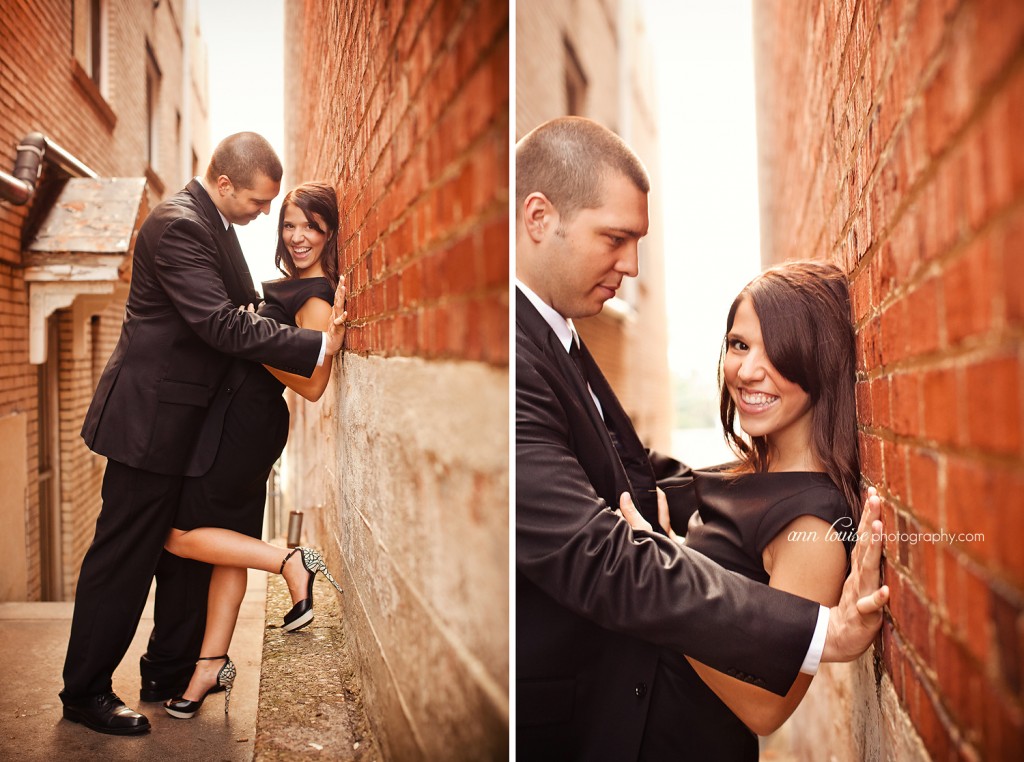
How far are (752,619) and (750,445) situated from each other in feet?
1.84

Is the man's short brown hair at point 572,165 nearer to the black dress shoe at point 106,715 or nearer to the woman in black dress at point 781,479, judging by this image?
the woman in black dress at point 781,479

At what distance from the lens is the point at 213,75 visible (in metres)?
1.81

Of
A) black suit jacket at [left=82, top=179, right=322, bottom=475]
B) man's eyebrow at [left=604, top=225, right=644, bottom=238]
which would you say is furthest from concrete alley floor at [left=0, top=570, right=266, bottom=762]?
man's eyebrow at [left=604, top=225, right=644, bottom=238]

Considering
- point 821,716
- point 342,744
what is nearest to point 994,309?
point 342,744

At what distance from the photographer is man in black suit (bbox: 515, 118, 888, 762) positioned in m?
1.31

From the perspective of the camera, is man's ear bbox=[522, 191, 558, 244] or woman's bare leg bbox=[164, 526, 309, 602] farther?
woman's bare leg bbox=[164, 526, 309, 602]

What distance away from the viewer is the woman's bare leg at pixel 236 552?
179 centimetres

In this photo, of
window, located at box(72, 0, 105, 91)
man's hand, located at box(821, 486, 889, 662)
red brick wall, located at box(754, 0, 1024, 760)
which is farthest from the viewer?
window, located at box(72, 0, 105, 91)

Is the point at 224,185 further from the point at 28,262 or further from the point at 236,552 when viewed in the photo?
the point at 236,552

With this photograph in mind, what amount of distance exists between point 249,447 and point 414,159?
84 centimetres

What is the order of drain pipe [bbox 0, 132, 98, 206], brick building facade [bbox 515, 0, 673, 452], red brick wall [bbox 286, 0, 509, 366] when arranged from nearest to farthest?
red brick wall [bbox 286, 0, 509, 366] < drain pipe [bbox 0, 132, 98, 206] < brick building facade [bbox 515, 0, 673, 452]

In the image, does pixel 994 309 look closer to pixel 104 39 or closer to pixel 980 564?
pixel 980 564

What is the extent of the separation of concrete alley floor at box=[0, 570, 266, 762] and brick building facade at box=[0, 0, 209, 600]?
3.4 inches

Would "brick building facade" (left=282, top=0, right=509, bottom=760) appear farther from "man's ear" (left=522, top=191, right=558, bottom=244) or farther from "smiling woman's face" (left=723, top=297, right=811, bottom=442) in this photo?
"smiling woman's face" (left=723, top=297, right=811, bottom=442)
